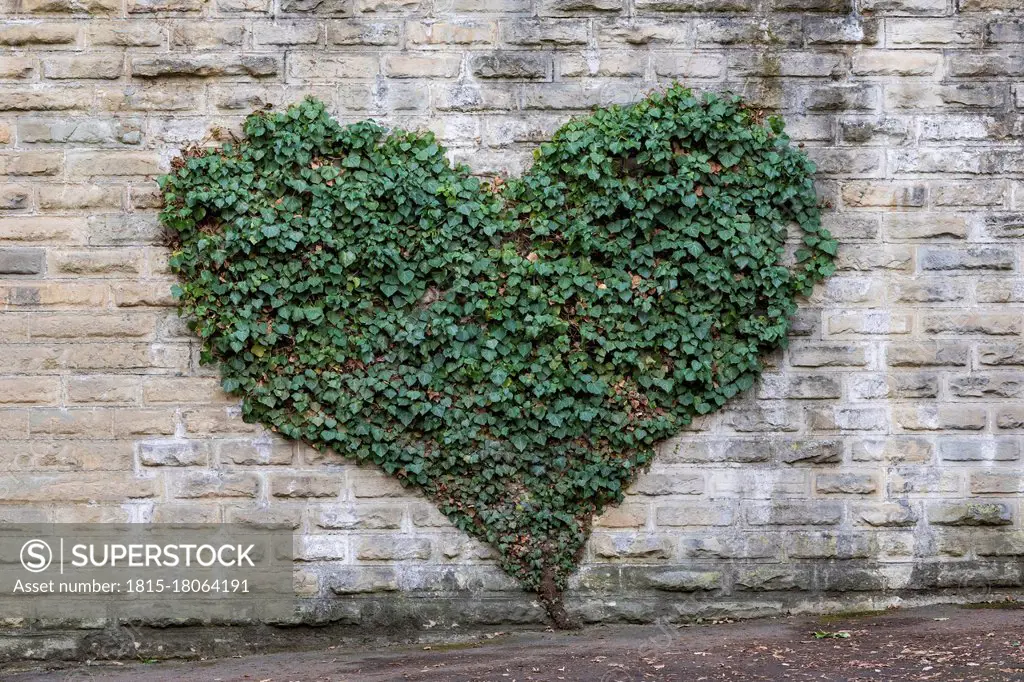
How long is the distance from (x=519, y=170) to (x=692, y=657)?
2618 millimetres

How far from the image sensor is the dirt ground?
4.57m

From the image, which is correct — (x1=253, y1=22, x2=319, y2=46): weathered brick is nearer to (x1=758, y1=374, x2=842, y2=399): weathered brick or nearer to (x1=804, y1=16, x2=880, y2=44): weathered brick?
(x1=804, y1=16, x2=880, y2=44): weathered brick

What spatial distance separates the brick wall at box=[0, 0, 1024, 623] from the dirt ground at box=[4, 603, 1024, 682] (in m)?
0.17

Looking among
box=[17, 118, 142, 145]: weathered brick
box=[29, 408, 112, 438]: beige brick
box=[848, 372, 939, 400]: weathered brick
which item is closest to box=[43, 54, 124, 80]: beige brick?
box=[17, 118, 142, 145]: weathered brick

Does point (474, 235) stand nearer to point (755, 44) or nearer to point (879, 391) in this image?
point (755, 44)

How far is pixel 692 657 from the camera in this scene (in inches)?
190

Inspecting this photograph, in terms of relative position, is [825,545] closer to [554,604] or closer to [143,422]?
[554,604]

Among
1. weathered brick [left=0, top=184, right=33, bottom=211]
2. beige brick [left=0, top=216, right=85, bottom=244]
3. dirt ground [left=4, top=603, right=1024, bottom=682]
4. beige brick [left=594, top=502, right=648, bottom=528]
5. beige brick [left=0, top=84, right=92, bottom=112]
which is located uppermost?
beige brick [left=0, top=84, right=92, bottom=112]

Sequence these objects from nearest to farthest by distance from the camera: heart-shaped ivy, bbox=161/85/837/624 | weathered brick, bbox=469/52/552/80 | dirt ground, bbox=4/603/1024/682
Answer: dirt ground, bbox=4/603/1024/682 < heart-shaped ivy, bbox=161/85/837/624 < weathered brick, bbox=469/52/552/80

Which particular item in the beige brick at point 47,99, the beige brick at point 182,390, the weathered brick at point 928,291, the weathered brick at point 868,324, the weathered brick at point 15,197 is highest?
the beige brick at point 47,99

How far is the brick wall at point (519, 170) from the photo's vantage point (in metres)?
5.23

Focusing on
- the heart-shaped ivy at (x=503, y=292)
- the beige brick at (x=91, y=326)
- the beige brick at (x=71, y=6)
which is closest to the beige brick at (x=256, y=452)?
the heart-shaped ivy at (x=503, y=292)

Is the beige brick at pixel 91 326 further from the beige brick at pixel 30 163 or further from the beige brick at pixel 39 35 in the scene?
the beige brick at pixel 39 35

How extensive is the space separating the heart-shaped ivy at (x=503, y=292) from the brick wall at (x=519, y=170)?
0.17 m
